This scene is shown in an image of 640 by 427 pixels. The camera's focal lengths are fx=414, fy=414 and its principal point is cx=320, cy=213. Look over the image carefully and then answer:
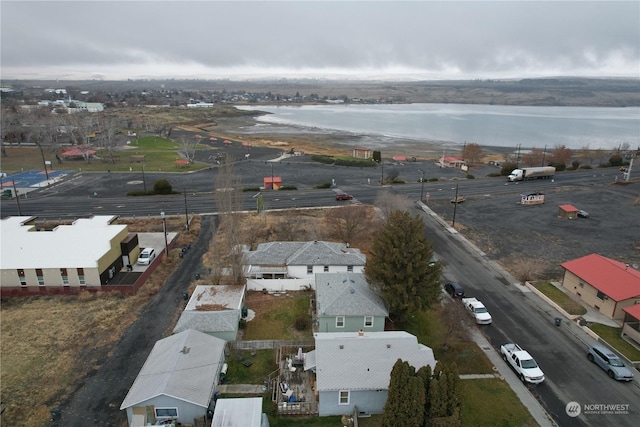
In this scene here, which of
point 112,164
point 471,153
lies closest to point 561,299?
point 471,153

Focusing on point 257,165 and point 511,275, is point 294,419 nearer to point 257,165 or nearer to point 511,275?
point 511,275

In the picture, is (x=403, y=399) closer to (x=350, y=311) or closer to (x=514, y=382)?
(x=514, y=382)

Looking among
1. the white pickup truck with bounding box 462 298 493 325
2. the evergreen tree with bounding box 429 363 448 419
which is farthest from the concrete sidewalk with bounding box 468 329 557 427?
the evergreen tree with bounding box 429 363 448 419

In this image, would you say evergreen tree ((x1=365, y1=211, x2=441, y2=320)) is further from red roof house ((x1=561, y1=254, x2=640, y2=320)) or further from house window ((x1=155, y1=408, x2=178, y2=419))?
house window ((x1=155, y1=408, x2=178, y2=419))

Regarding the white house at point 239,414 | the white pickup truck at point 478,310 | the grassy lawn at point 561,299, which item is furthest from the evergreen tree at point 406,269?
the grassy lawn at point 561,299

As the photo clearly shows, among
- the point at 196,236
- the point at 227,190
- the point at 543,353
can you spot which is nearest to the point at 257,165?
the point at 196,236

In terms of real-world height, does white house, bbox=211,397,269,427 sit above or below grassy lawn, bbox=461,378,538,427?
above

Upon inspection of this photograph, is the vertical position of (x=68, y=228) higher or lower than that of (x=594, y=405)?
higher
